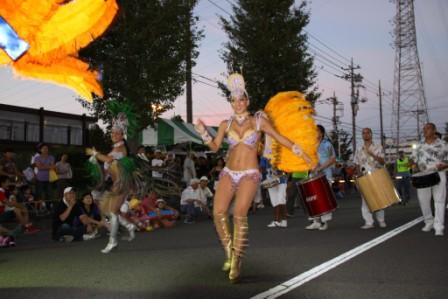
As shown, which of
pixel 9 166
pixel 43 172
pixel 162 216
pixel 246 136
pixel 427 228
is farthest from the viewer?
pixel 43 172

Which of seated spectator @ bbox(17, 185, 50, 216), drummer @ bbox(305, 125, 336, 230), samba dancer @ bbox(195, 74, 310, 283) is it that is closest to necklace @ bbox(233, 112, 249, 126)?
samba dancer @ bbox(195, 74, 310, 283)

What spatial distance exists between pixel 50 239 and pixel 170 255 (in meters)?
3.48

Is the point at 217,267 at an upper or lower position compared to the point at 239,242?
lower

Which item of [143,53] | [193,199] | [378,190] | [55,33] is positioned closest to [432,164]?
[378,190]

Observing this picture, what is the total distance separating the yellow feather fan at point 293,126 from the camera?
23.7 feet

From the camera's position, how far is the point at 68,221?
31.4 ft

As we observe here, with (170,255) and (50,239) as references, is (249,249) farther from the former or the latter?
(50,239)

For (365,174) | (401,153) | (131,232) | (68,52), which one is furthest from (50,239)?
(401,153)

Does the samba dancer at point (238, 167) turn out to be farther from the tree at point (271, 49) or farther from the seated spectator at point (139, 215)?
the tree at point (271, 49)

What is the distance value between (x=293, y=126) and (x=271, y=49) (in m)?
20.6

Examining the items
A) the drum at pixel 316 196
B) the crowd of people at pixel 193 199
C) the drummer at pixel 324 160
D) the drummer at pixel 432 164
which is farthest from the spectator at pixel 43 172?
the drummer at pixel 432 164

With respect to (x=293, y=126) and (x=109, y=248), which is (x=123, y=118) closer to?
(x=109, y=248)

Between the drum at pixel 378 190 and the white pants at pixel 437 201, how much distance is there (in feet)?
1.45

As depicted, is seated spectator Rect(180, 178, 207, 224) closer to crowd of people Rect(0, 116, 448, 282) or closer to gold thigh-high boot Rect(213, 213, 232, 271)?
crowd of people Rect(0, 116, 448, 282)
